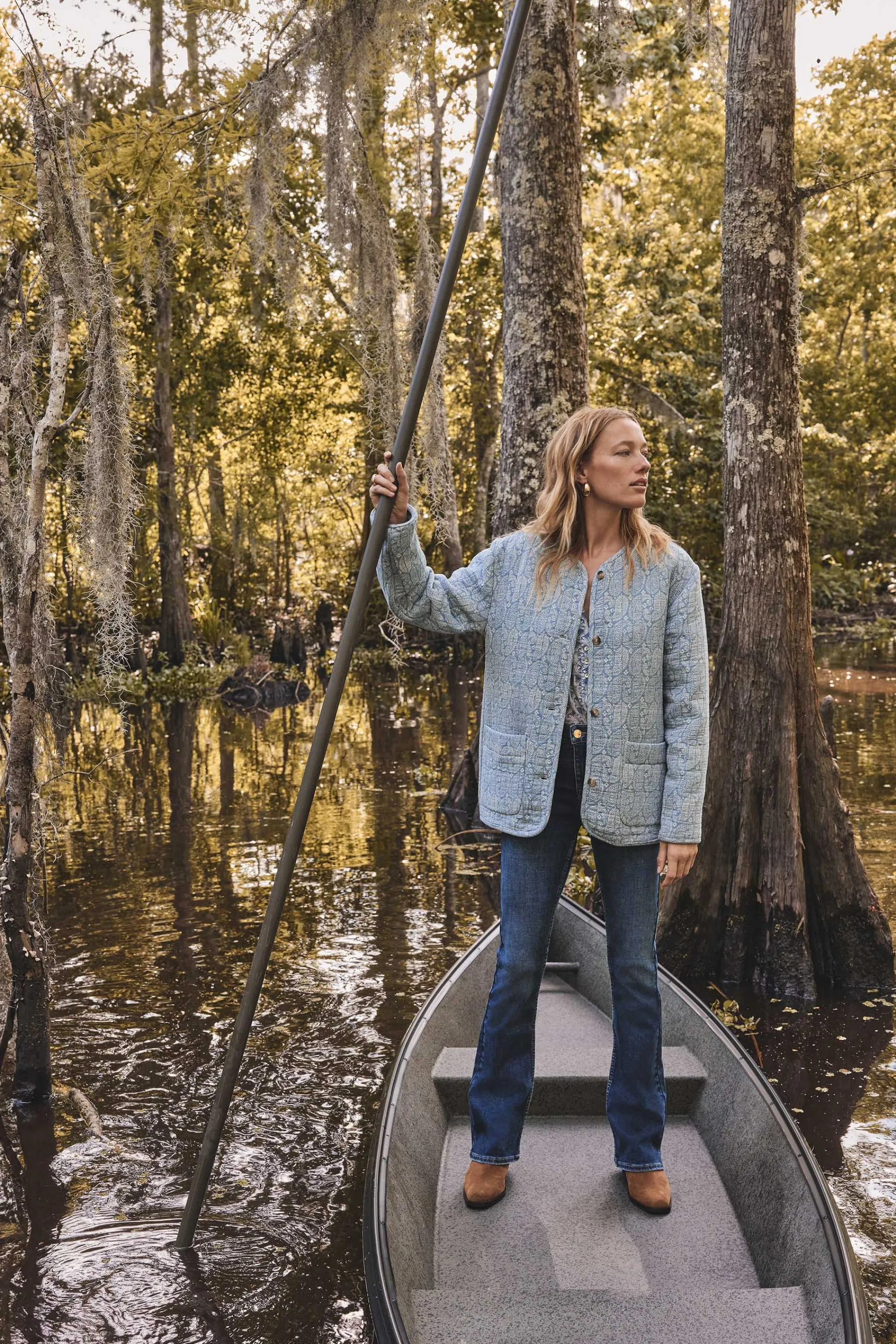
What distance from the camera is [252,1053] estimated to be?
15.8 feet

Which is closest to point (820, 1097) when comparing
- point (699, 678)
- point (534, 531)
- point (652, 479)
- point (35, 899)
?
point (699, 678)

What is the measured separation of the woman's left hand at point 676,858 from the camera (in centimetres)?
279

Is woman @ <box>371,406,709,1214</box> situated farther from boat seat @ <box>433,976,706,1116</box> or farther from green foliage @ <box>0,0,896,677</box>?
green foliage @ <box>0,0,896,677</box>

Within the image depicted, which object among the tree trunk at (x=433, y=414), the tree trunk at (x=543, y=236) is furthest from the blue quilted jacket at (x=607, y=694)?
Result: the tree trunk at (x=543, y=236)

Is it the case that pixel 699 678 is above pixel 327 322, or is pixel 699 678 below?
below

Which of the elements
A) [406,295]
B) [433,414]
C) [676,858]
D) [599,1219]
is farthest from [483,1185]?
[406,295]

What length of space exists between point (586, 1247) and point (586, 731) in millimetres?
1234

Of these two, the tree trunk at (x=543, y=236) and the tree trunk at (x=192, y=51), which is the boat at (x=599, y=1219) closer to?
the tree trunk at (x=543, y=236)

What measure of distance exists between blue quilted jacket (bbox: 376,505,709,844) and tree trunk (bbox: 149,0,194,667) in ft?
48.4

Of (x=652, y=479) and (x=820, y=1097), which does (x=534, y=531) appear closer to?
(x=820, y=1097)

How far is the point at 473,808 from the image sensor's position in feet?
29.6

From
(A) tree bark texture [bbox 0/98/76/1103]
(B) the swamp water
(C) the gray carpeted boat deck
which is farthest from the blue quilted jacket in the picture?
(A) tree bark texture [bbox 0/98/76/1103]

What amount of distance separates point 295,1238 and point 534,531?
84.5 inches

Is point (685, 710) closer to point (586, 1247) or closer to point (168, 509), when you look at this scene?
point (586, 1247)
